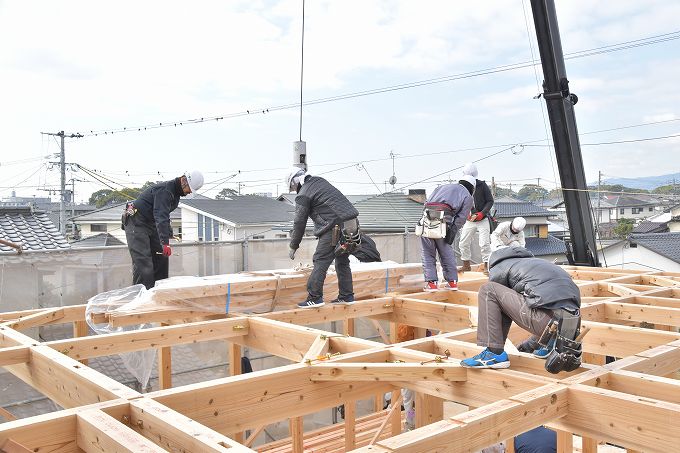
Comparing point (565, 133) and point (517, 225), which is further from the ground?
point (565, 133)

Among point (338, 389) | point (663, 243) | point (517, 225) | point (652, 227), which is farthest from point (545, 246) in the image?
point (338, 389)

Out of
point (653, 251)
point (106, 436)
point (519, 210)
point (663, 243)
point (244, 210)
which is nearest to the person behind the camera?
point (106, 436)

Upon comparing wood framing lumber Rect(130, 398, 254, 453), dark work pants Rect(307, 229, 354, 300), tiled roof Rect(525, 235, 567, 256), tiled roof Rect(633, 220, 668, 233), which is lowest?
wood framing lumber Rect(130, 398, 254, 453)

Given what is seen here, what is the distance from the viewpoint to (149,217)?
6523 millimetres

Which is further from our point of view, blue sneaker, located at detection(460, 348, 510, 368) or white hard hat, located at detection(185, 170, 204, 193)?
white hard hat, located at detection(185, 170, 204, 193)

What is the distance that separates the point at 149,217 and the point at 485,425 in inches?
187

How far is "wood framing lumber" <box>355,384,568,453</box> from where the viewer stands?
8.03ft

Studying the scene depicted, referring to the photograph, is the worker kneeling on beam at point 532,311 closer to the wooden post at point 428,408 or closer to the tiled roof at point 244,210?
the wooden post at point 428,408

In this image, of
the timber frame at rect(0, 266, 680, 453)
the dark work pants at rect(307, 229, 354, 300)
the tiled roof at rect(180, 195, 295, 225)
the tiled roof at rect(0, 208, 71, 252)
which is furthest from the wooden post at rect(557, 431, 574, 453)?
the tiled roof at rect(180, 195, 295, 225)

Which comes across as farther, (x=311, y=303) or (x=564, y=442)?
(x=311, y=303)

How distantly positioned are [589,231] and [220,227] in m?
16.5

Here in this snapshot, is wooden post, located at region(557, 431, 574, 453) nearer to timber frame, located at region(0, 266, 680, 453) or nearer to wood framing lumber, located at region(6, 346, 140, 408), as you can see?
timber frame, located at region(0, 266, 680, 453)

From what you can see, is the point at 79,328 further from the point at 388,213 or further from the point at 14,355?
the point at 388,213

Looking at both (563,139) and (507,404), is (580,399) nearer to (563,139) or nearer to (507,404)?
(507,404)
